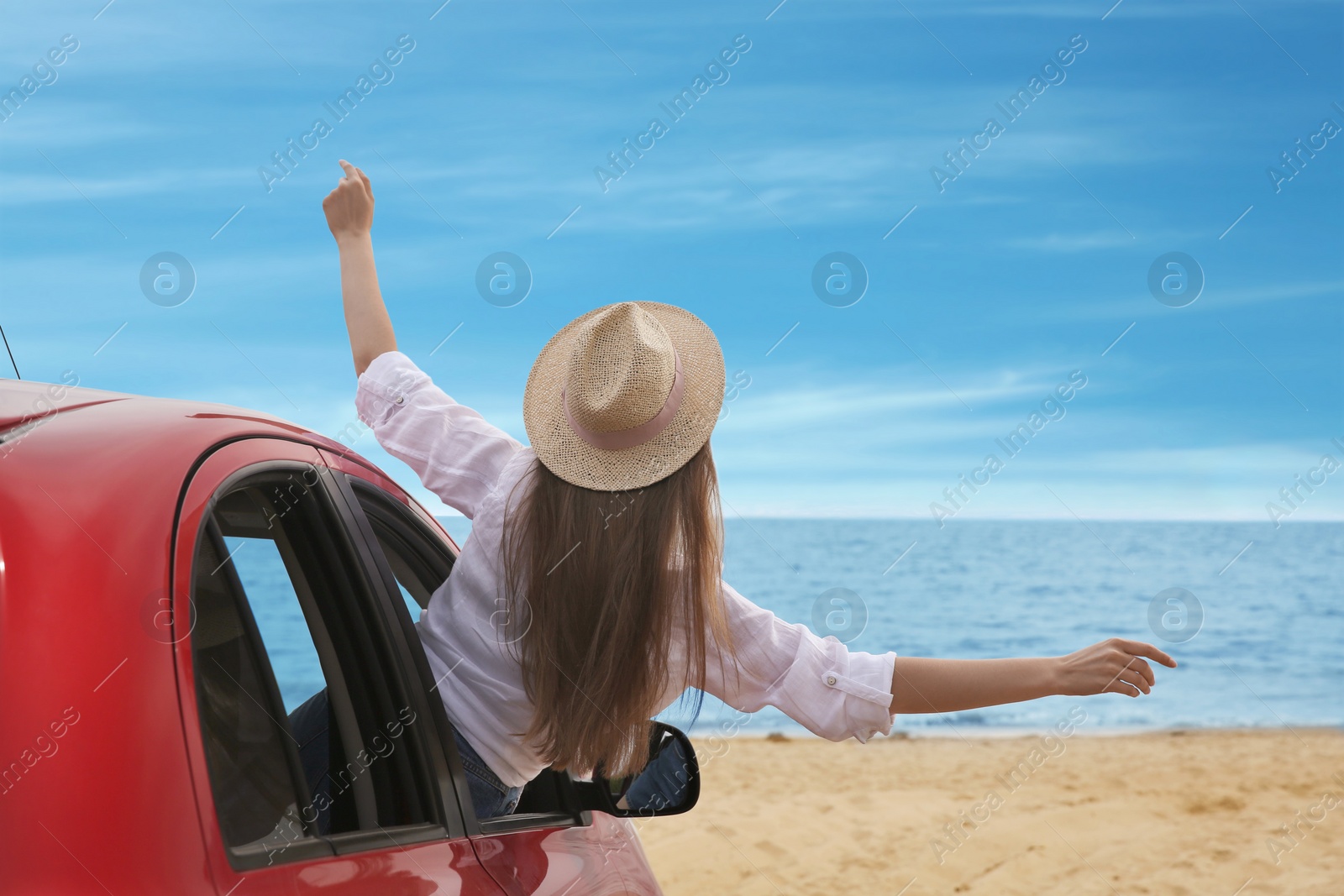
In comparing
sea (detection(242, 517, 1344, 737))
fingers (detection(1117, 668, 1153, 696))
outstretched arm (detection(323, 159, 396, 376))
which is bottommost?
sea (detection(242, 517, 1344, 737))

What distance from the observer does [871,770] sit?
11312mm

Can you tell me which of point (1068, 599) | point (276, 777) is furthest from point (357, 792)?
point (1068, 599)

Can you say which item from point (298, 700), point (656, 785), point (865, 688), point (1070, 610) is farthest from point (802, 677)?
point (1070, 610)

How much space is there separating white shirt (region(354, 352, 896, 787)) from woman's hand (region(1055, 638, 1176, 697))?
34 centimetres

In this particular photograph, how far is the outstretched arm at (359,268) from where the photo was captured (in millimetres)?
2479

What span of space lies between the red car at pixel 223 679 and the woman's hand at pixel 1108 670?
0.80 meters

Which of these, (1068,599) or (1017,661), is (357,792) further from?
(1068,599)

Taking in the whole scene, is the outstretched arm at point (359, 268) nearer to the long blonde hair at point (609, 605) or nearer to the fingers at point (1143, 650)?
the long blonde hair at point (609, 605)

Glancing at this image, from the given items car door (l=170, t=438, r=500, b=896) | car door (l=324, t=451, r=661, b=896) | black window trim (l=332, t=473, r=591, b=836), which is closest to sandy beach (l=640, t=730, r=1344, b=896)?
car door (l=324, t=451, r=661, b=896)

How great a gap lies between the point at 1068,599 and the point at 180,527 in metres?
40.0

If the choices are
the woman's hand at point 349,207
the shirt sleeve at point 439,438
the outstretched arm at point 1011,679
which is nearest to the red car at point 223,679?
the shirt sleeve at point 439,438

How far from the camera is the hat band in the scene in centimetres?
207

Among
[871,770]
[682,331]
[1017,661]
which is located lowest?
[871,770]

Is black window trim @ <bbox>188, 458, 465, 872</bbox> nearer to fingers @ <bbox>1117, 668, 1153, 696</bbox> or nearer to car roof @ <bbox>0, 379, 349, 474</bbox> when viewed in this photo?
car roof @ <bbox>0, 379, 349, 474</bbox>
